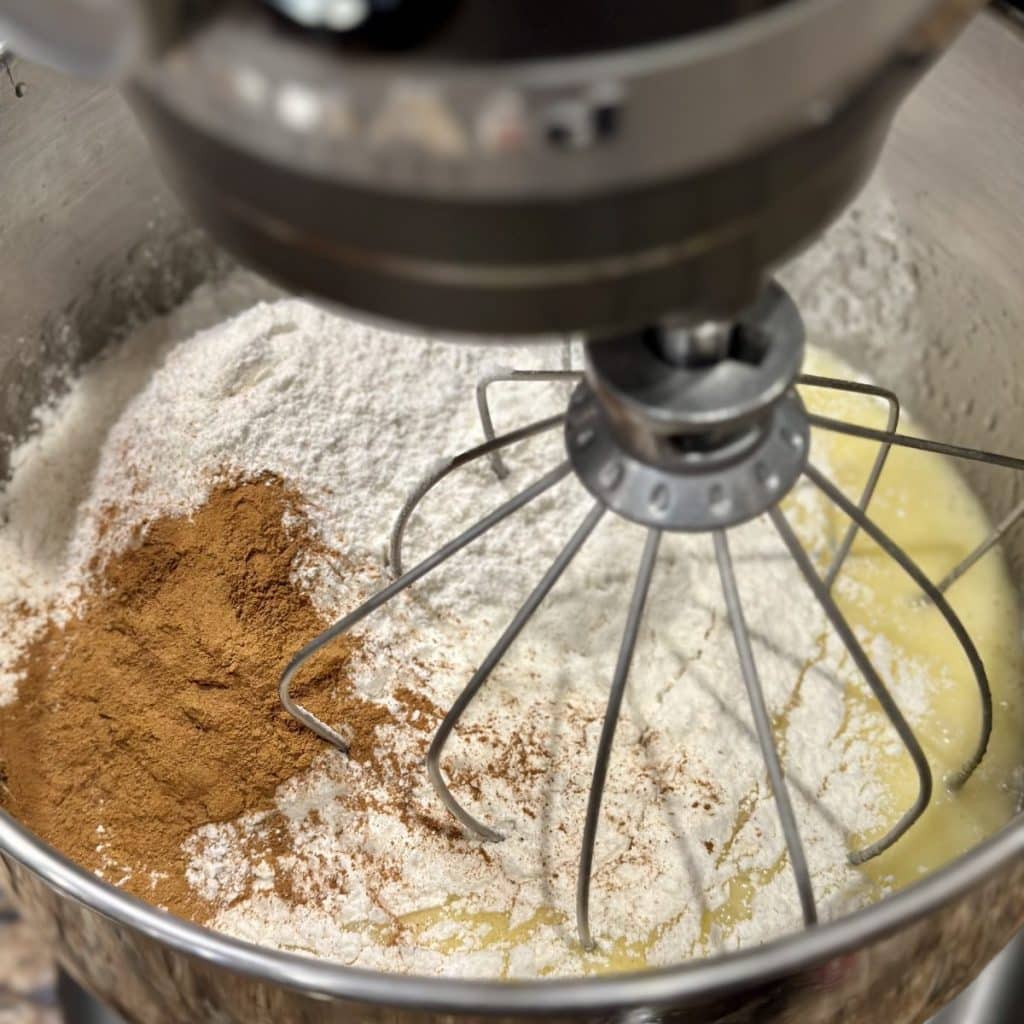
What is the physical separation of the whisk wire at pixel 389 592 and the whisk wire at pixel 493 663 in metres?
0.03

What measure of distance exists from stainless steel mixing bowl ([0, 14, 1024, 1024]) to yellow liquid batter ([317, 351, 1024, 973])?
36 mm

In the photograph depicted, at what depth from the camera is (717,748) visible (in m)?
0.76

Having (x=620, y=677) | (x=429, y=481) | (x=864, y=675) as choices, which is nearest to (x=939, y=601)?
(x=864, y=675)

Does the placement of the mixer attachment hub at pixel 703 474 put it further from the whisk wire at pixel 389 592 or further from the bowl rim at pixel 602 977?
the bowl rim at pixel 602 977

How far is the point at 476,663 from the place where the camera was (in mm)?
780

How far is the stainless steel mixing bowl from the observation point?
45cm

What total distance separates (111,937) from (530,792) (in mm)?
288

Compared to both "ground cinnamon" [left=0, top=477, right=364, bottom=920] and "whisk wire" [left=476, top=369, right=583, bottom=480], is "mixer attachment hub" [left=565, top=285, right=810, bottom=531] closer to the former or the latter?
"whisk wire" [left=476, top=369, right=583, bottom=480]

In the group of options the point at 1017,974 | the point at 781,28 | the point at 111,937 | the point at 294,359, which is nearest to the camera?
the point at 781,28

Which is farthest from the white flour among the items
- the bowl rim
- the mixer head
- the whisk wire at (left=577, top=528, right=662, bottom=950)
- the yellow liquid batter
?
the mixer head

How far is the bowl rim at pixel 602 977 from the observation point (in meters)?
0.44

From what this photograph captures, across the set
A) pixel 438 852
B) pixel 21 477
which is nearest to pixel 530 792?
A: pixel 438 852

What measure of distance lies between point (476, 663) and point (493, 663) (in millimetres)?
222

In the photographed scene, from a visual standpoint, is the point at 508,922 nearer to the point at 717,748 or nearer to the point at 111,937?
the point at 717,748
